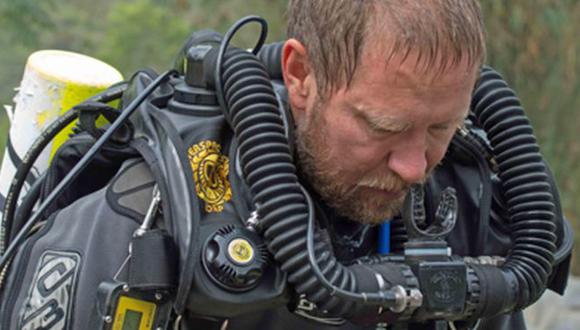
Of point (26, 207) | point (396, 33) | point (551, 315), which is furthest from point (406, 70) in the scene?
point (551, 315)

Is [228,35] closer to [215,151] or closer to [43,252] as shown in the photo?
[215,151]

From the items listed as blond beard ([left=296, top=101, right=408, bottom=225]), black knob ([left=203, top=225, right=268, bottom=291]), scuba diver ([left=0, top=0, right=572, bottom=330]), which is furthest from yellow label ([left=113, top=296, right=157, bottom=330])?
blond beard ([left=296, top=101, right=408, bottom=225])

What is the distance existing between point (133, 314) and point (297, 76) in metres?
0.52

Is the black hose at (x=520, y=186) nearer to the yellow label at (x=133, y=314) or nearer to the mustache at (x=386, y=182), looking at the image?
the mustache at (x=386, y=182)

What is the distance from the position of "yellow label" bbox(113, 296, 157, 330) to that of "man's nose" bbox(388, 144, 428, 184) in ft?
1.52

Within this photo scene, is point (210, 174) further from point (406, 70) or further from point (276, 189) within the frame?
point (406, 70)

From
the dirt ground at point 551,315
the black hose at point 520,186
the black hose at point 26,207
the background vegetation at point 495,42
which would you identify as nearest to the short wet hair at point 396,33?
the black hose at point 520,186

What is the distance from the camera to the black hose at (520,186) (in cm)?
226

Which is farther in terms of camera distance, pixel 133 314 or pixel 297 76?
pixel 297 76

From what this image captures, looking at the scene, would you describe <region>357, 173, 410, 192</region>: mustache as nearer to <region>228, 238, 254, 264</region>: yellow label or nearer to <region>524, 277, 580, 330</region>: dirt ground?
<region>228, 238, 254, 264</region>: yellow label

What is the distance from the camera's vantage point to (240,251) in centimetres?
204

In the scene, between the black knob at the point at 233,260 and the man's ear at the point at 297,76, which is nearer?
the black knob at the point at 233,260

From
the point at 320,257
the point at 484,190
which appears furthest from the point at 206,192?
the point at 484,190

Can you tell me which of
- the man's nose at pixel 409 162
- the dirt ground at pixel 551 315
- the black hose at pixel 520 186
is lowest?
the dirt ground at pixel 551 315
